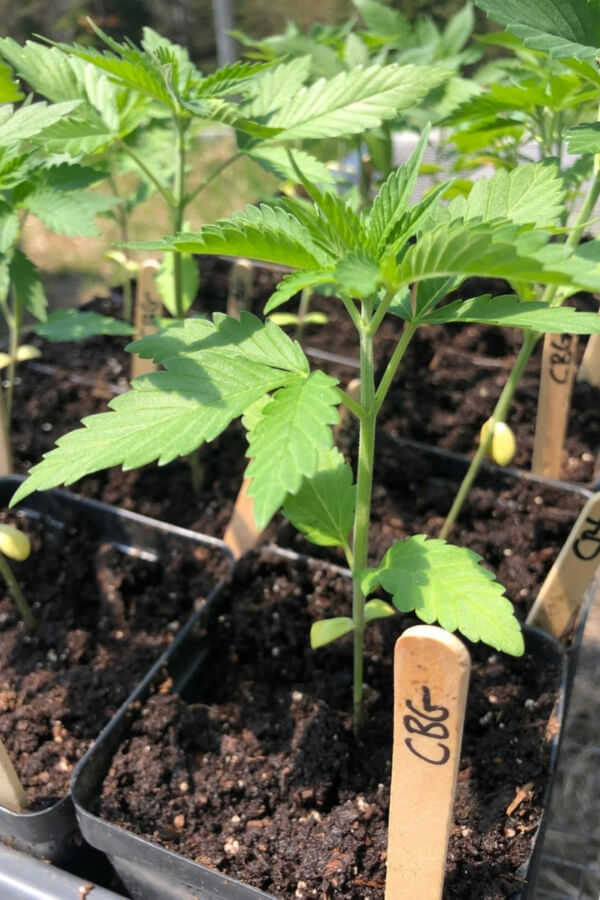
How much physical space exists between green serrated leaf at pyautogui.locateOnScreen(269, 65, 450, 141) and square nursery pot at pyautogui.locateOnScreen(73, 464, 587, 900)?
2.10ft

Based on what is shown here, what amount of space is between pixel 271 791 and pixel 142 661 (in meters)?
0.29

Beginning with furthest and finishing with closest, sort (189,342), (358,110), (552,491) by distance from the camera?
(552,491)
(358,110)
(189,342)

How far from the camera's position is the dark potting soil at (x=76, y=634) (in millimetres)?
1027

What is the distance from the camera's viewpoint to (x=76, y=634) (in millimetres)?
1157

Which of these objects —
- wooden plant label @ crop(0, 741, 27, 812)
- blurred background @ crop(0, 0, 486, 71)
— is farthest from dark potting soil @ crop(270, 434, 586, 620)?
blurred background @ crop(0, 0, 486, 71)

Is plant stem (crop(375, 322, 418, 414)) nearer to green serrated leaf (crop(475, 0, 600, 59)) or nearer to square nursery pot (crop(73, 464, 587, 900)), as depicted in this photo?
green serrated leaf (crop(475, 0, 600, 59))

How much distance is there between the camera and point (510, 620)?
70 centimetres

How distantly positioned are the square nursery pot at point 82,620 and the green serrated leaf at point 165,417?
46cm

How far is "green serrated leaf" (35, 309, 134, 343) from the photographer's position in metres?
1.38

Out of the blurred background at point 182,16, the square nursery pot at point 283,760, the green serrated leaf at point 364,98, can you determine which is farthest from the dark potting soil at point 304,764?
the blurred background at point 182,16

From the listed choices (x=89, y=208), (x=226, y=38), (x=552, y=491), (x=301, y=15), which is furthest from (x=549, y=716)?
(x=301, y=15)

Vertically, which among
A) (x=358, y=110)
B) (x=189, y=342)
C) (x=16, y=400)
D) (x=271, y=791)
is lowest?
(x=271, y=791)

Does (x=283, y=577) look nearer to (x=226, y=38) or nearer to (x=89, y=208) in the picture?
(x=89, y=208)

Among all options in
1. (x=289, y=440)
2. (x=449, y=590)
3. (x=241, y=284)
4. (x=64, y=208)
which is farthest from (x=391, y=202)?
(x=241, y=284)
